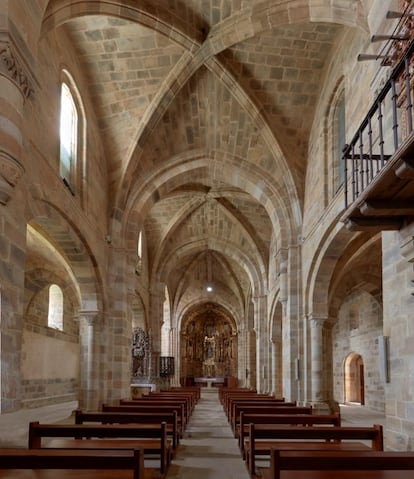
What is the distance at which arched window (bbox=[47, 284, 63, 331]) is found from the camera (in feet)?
73.4

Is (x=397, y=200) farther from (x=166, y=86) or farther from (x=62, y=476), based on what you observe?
(x=166, y=86)

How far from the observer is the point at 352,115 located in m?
11.4

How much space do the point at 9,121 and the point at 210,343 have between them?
1429 inches

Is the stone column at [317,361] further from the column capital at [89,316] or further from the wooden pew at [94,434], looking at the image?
the wooden pew at [94,434]

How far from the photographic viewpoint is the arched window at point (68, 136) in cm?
1313

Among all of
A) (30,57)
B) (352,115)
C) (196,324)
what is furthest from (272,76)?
(196,324)

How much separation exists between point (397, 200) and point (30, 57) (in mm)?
5523

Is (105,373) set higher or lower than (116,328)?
lower

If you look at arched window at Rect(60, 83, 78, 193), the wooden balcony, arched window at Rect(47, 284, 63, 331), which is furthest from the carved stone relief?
the wooden balcony

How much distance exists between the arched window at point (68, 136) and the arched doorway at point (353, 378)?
17.4 metres

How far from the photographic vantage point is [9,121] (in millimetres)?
7121

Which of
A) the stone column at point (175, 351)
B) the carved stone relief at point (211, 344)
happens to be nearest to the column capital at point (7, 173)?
the stone column at point (175, 351)

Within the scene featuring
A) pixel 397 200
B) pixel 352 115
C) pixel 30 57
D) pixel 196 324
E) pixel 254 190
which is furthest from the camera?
pixel 196 324

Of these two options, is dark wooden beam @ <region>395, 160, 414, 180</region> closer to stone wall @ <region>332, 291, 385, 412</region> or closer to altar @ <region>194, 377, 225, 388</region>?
stone wall @ <region>332, 291, 385, 412</region>
